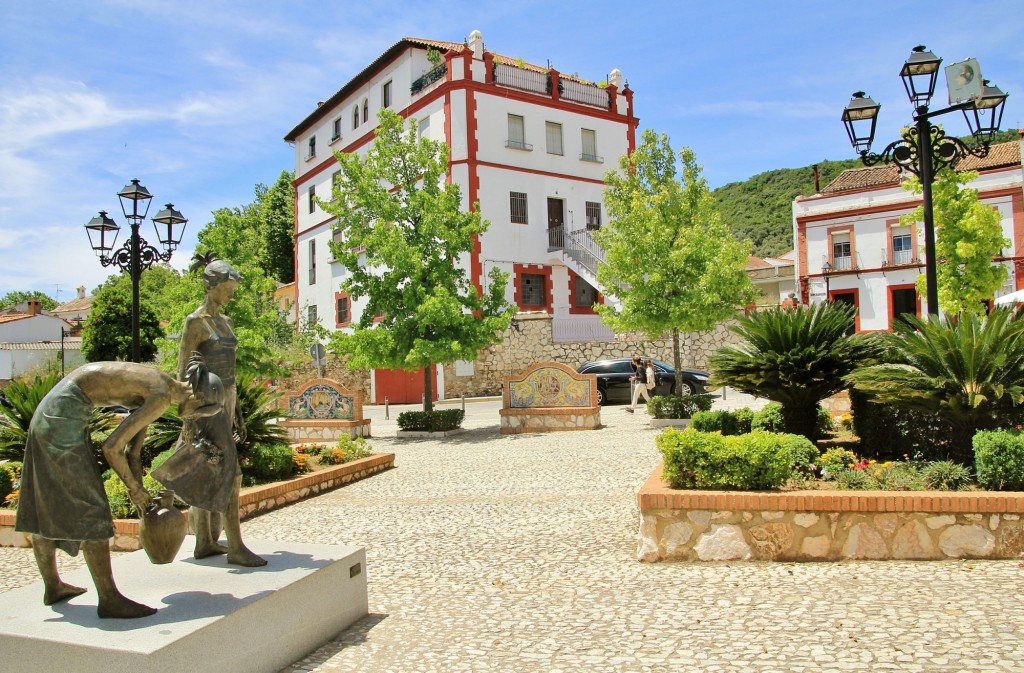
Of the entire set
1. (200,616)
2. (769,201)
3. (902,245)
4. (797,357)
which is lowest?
(200,616)

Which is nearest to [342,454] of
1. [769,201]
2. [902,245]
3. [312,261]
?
[312,261]

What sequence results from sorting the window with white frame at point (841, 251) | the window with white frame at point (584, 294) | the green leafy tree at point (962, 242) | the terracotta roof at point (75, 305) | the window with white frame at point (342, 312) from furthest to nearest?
the terracotta roof at point (75, 305) < the window with white frame at point (342, 312) < the window with white frame at point (841, 251) < the window with white frame at point (584, 294) < the green leafy tree at point (962, 242)

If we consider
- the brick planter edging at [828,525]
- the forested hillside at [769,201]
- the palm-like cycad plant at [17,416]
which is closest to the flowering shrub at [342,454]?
the palm-like cycad plant at [17,416]

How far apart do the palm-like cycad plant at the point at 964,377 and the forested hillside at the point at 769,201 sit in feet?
184

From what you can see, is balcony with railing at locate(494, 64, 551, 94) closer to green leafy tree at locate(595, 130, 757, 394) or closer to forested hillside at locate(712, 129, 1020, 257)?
green leafy tree at locate(595, 130, 757, 394)

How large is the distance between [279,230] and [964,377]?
146 feet

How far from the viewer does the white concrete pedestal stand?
339 centimetres

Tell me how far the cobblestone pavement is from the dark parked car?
1347cm

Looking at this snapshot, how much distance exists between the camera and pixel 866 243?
32156 mm

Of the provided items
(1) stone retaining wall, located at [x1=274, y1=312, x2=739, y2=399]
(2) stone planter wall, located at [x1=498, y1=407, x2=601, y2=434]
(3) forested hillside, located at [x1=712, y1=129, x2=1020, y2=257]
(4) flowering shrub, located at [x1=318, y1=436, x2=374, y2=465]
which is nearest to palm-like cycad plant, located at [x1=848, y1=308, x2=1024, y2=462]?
(4) flowering shrub, located at [x1=318, y1=436, x2=374, y2=465]

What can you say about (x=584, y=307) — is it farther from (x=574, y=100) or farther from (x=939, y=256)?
(x=939, y=256)

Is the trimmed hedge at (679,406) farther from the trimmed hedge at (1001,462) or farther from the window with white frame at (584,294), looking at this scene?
the window with white frame at (584,294)

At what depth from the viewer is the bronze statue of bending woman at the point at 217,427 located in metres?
4.68

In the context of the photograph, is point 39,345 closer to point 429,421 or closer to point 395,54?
point 395,54
